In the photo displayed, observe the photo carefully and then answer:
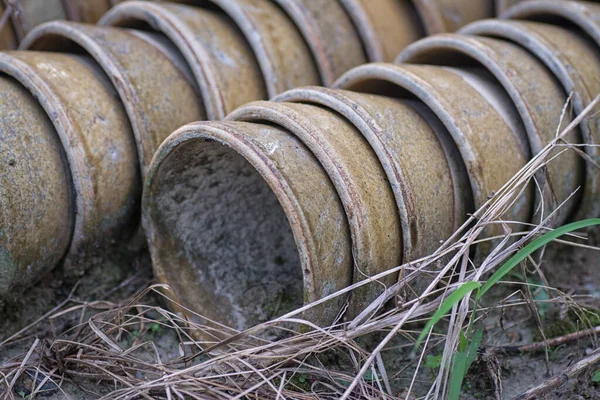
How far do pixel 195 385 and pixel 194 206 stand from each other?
0.61 m

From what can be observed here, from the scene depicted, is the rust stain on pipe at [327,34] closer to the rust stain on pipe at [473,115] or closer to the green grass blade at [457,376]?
the rust stain on pipe at [473,115]

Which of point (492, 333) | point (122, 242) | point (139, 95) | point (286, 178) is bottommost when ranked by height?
point (492, 333)

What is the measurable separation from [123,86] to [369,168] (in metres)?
0.77

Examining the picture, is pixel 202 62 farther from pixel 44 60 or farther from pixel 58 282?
pixel 58 282

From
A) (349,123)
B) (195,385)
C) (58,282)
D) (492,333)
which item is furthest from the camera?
(58,282)

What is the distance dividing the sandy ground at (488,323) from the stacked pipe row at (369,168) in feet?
0.54

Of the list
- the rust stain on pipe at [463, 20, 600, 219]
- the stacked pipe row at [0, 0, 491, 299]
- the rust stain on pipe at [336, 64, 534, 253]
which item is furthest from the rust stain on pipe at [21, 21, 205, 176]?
the rust stain on pipe at [463, 20, 600, 219]

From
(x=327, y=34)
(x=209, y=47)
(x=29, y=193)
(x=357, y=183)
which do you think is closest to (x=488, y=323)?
(x=357, y=183)

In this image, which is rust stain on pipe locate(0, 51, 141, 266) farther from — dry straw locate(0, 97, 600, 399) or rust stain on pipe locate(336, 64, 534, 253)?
rust stain on pipe locate(336, 64, 534, 253)

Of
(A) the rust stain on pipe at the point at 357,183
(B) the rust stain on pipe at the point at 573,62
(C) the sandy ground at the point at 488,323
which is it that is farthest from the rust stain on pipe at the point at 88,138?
(B) the rust stain on pipe at the point at 573,62

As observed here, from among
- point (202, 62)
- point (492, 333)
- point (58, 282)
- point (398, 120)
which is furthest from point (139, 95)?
point (492, 333)

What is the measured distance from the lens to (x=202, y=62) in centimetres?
199

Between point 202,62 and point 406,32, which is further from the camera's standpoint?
point 406,32

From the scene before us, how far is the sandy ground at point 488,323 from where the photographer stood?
5.30ft
